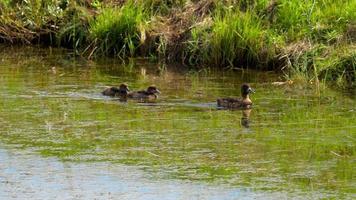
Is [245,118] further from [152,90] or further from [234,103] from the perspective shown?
[152,90]

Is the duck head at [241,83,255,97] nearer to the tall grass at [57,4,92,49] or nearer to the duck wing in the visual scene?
the duck wing

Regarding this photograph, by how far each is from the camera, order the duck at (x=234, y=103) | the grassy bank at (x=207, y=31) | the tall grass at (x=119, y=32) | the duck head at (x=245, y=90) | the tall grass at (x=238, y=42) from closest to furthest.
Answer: the duck at (x=234, y=103), the duck head at (x=245, y=90), the grassy bank at (x=207, y=31), the tall grass at (x=238, y=42), the tall grass at (x=119, y=32)

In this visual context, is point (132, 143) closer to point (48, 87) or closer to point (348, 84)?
point (48, 87)

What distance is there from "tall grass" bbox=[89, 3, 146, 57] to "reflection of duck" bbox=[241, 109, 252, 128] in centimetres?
456

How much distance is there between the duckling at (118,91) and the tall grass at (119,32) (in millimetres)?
3313

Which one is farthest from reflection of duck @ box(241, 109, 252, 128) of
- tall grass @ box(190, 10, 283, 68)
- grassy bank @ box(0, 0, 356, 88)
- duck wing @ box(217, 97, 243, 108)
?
tall grass @ box(190, 10, 283, 68)

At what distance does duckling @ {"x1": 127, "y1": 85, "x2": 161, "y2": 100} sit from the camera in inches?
518

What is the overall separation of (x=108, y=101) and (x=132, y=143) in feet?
7.85

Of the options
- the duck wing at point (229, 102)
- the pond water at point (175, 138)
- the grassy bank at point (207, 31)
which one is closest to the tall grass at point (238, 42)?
the grassy bank at point (207, 31)

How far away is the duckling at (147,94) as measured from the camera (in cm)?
1316

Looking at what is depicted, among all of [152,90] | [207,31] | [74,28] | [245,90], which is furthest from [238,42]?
[74,28]

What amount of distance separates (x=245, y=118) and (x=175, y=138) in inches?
A: 54.7

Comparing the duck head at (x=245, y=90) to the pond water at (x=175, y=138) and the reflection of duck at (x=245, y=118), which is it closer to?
the pond water at (x=175, y=138)

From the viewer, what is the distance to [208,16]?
16750 mm
